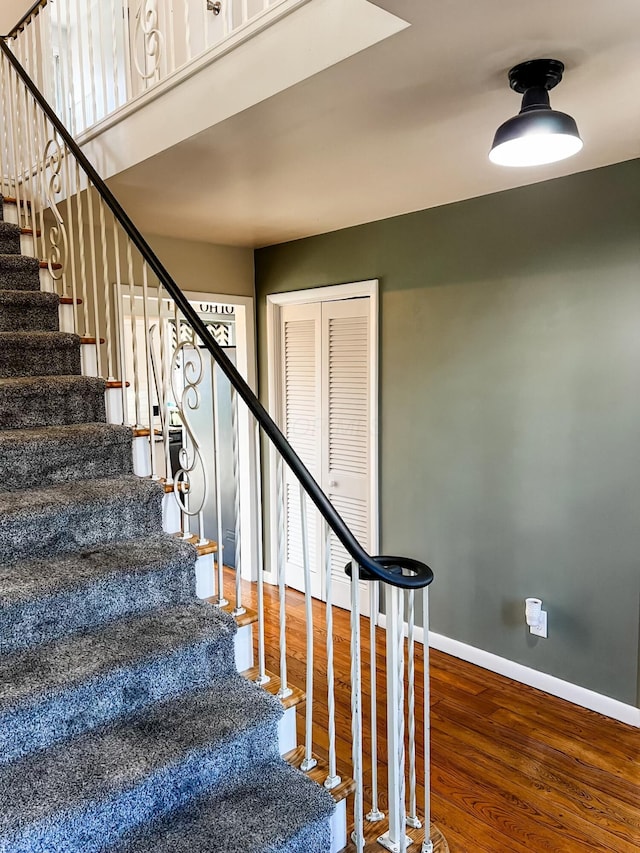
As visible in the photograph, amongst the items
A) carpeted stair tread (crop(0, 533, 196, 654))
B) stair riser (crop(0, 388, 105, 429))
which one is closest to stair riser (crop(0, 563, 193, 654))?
carpeted stair tread (crop(0, 533, 196, 654))

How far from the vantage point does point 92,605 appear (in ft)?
6.39

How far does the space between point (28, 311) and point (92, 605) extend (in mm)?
1649

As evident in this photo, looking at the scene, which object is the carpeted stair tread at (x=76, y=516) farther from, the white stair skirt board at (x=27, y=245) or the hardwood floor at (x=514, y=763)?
the white stair skirt board at (x=27, y=245)

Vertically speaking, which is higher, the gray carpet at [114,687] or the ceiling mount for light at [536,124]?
the ceiling mount for light at [536,124]

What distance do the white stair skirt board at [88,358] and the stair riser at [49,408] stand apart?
196 mm

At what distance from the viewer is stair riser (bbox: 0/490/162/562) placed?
2049mm

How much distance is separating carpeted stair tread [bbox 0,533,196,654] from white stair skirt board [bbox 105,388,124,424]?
672mm

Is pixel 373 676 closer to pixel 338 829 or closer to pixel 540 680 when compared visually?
pixel 338 829

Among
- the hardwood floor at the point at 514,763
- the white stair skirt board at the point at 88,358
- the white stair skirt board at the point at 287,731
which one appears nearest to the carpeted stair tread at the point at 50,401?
the white stair skirt board at the point at 88,358

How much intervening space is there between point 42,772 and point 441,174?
2713 millimetres

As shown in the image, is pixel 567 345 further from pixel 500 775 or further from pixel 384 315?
pixel 500 775

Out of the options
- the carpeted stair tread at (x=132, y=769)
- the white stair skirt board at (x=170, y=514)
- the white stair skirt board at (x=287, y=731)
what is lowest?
the white stair skirt board at (x=287, y=731)

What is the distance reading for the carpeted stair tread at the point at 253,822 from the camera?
59.5 inches

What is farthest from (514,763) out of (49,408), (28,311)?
(28,311)
